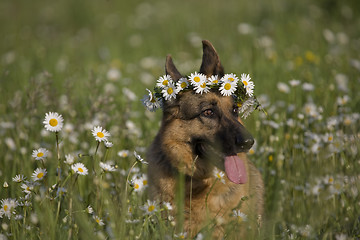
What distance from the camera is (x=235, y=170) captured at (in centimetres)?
322

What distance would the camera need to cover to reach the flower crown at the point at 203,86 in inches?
121

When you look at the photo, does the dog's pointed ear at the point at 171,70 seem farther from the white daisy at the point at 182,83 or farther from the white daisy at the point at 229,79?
the white daisy at the point at 229,79

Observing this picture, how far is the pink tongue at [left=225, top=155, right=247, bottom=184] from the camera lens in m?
3.18

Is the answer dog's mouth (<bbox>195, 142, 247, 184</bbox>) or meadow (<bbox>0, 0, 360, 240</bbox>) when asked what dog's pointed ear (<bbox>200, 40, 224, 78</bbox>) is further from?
meadow (<bbox>0, 0, 360, 240</bbox>)

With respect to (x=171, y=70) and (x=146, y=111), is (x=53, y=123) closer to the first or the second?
(x=171, y=70)

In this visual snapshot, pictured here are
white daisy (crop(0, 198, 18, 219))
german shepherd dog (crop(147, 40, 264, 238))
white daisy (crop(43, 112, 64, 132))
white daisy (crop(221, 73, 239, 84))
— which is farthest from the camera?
german shepherd dog (crop(147, 40, 264, 238))

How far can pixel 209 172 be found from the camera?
3.39 metres

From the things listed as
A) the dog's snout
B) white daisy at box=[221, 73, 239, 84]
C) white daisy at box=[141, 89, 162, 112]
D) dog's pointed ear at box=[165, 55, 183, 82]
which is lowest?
the dog's snout

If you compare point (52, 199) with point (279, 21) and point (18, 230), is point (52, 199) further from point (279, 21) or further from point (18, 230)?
point (279, 21)

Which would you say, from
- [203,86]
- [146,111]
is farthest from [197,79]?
→ [146,111]

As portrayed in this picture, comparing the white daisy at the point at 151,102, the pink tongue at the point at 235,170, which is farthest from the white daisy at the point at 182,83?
the pink tongue at the point at 235,170

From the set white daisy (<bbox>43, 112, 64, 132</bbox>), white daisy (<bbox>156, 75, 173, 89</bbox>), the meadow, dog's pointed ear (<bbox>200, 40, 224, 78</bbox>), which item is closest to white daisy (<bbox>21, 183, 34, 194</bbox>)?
the meadow

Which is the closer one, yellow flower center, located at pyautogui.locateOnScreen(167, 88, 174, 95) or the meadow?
the meadow

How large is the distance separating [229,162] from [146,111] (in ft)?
7.67
